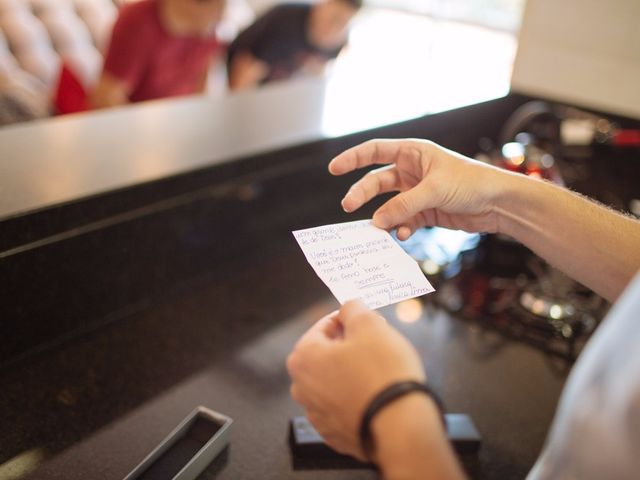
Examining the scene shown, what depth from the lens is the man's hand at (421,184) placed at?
2.21ft

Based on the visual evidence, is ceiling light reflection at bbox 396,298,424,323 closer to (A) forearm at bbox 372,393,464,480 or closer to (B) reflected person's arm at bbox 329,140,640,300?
(B) reflected person's arm at bbox 329,140,640,300

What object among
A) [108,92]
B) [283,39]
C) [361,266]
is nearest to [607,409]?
[361,266]

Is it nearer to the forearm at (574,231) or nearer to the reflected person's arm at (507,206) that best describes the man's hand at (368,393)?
the reflected person's arm at (507,206)

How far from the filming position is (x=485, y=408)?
82cm

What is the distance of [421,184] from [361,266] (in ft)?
0.51

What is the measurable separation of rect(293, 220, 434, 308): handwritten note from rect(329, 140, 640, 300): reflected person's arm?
65 mm

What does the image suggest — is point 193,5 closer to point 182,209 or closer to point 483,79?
point 483,79

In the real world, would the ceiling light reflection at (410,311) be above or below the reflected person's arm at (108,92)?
below

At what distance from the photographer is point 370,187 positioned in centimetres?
71

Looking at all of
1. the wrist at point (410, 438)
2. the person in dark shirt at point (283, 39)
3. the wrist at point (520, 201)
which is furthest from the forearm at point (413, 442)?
the person in dark shirt at point (283, 39)

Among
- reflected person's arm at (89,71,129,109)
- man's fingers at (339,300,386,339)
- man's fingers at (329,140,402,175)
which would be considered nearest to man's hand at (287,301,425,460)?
man's fingers at (339,300,386,339)

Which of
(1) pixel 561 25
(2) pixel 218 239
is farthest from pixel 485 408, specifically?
(1) pixel 561 25

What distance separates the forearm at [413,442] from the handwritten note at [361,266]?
0.44ft

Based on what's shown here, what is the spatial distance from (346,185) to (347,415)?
83cm
